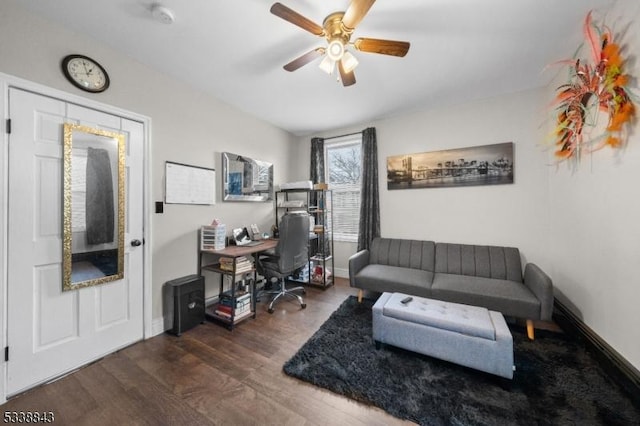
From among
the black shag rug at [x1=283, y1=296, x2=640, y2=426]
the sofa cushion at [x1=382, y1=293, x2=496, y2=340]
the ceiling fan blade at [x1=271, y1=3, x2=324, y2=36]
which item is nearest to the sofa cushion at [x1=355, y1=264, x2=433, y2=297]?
the sofa cushion at [x1=382, y1=293, x2=496, y2=340]

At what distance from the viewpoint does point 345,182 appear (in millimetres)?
3998

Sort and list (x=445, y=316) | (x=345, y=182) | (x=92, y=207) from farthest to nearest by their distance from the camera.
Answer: (x=345, y=182)
(x=92, y=207)
(x=445, y=316)

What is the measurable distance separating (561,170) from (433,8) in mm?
2165

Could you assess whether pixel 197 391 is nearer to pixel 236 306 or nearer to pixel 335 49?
pixel 236 306

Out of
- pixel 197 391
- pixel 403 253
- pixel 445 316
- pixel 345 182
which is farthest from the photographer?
pixel 345 182

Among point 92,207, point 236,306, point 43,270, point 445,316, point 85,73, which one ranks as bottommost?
point 236,306

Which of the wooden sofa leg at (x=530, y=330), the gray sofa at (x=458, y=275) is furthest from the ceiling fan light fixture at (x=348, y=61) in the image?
the wooden sofa leg at (x=530, y=330)

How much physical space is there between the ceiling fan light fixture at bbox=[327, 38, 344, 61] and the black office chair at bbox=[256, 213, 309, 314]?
159cm

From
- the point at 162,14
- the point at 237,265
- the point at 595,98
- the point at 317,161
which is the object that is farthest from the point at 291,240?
the point at 595,98

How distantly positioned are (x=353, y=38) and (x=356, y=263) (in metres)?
2.38

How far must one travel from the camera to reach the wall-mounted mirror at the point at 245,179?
9.73 ft

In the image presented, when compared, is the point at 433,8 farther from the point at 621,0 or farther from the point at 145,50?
the point at 145,50

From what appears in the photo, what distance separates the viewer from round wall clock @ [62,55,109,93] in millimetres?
1723

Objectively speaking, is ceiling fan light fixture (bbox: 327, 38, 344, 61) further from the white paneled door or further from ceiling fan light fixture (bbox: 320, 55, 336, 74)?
the white paneled door
